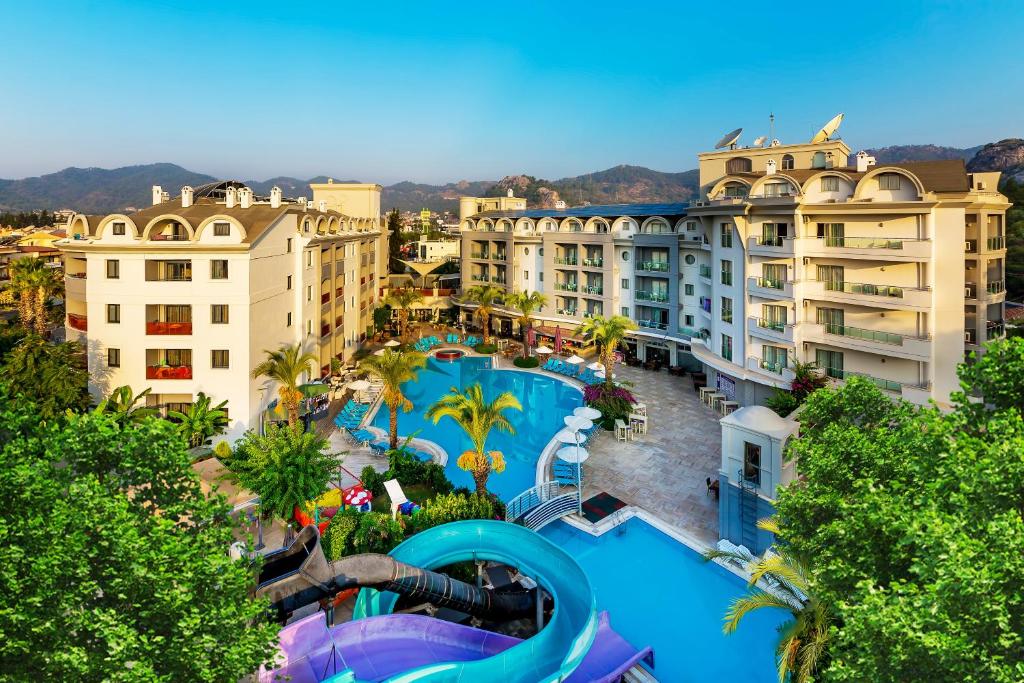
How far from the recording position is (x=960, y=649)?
6418 millimetres

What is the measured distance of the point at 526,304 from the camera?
45.8 m

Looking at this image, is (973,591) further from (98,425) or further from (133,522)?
(98,425)

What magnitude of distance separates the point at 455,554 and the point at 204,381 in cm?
1771

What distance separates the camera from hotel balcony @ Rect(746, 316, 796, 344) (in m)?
28.6

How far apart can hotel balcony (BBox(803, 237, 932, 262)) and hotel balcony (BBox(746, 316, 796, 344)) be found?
12.9 feet

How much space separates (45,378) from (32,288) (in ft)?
79.2

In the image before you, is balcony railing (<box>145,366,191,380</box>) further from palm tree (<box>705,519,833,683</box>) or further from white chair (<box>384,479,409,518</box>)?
palm tree (<box>705,519,833,683</box>)

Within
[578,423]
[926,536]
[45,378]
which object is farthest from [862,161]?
[45,378]

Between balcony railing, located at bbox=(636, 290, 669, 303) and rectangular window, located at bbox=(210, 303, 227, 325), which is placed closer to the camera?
rectangular window, located at bbox=(210, 303, 227, 325)

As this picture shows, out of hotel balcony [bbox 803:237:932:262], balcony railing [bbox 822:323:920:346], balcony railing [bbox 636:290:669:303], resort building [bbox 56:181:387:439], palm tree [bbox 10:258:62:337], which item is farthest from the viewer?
balcony railing [bbox 636:290:669:303]

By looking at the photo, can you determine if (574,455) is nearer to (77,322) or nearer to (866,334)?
(866,334)

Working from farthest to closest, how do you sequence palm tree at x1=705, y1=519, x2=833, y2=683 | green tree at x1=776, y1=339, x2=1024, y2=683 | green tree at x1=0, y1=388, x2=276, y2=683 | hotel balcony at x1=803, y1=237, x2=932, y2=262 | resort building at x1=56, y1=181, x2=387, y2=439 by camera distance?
1. resort building at x1=56, y1=181, x2=387, y2=439
2. hotel balcony at x1=803, y1=237, x2=932, y2=262
3. palm tree at x1=705, y1=519, x2=833, y2=683
4. green tree at x1=0, y1=388, x2=276, y2=683
5. green tree at x1=776, y1=339, x2=1024, y2=683

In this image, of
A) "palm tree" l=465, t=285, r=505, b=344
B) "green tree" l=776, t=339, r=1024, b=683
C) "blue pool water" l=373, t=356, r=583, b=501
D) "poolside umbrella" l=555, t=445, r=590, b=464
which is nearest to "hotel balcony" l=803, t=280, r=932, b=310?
"blue pool water" l=373, t=356, r=583, b=501

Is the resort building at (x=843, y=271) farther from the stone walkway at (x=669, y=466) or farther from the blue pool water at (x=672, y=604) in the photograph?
the blue pool water at (x=672, y=604)
